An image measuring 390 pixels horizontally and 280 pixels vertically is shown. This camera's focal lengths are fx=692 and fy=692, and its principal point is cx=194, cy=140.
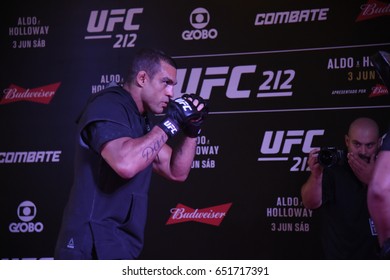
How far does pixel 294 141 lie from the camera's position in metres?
4.16

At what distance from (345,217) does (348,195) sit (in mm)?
126

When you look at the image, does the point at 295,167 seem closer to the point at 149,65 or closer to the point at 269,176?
the point at 269,176

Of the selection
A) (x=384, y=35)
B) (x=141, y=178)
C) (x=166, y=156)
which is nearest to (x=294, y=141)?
(x=384, y=35)

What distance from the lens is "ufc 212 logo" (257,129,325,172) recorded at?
414 cm

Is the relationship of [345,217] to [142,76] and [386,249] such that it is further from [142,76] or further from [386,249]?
[386,249]

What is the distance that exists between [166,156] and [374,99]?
4.86ft

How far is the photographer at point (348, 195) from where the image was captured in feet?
12.4

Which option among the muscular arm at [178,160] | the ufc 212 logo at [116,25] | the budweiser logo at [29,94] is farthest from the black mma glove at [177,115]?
the budweiser logo at [29,94]

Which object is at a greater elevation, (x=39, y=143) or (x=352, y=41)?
(x=352, y=41)

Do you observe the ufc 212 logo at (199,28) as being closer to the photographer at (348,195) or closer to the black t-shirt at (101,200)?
the photographer at (348,195)

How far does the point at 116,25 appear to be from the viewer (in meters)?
4.46

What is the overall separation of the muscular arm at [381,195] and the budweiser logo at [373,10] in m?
2.15

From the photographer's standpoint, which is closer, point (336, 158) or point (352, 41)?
point (336, 158)

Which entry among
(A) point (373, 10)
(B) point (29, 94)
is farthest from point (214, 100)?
(B) point (29, 94)
